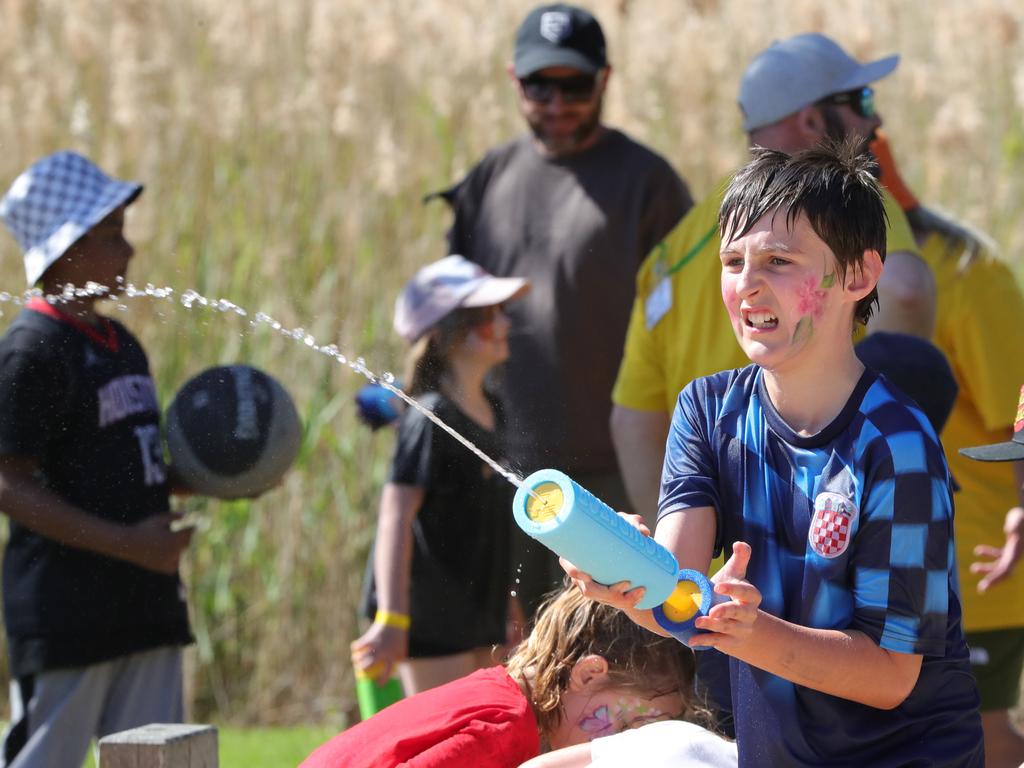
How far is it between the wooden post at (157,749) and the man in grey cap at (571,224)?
1.90 m

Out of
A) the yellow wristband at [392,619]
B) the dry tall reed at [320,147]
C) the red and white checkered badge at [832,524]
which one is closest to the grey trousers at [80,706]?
the yellow wristband at [392,619]

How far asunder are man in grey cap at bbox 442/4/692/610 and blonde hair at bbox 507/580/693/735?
1749 millimetres

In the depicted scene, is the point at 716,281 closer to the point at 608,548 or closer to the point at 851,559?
the point at 851,559

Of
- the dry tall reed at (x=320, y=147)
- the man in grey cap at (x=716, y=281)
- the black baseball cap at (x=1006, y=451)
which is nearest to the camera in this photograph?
the black baseball cap at (x=1006, y=451)

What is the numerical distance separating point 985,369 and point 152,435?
214 centimetres

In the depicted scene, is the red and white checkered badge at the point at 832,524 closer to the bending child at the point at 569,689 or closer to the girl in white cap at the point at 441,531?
the bending child at the point at 569,689

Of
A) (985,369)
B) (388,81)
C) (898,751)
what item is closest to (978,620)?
(985,369)

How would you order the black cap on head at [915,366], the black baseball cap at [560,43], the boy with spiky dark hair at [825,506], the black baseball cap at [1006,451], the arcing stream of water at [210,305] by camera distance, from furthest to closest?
the black baseball cap at [560,43]
the black cap on head at [915,366]
the arcing stream of water at [210,305]
the black baseball cap at [1006,451]
the boy with spiky dark hair at [825,506]

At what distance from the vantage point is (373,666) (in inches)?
170

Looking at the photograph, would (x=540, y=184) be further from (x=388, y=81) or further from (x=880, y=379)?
(x=880, y=379)

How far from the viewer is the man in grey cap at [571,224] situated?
16.5 ft

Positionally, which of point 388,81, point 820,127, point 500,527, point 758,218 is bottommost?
point 500,527

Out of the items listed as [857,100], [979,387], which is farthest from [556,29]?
[979,387]

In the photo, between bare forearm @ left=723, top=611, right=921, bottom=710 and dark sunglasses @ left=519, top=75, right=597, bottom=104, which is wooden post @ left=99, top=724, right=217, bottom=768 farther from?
dark sunglasses @ left=519, top=75, right=597, bottom=104
